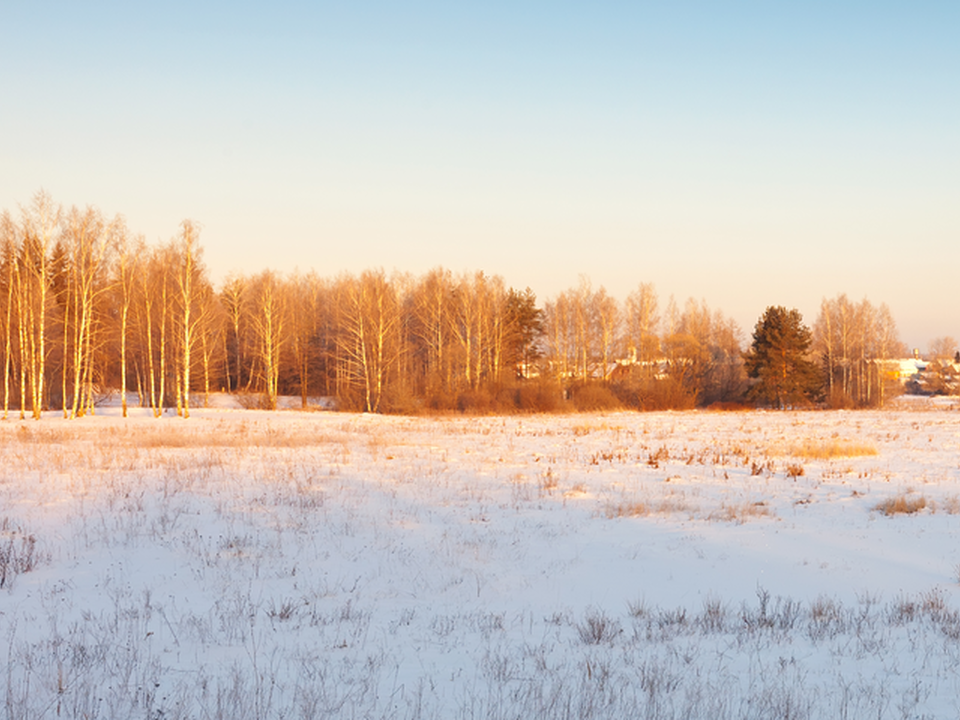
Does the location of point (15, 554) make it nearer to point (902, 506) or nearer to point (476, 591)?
point (476, 591)

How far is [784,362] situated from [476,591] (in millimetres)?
53177

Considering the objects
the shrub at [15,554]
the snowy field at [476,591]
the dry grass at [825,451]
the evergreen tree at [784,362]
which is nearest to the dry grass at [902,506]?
the snowy field at [476,591]

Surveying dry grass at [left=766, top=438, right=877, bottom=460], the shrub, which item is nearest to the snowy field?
the shrub

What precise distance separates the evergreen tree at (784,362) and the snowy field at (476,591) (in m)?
40.7

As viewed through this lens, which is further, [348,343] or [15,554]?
[348,343]

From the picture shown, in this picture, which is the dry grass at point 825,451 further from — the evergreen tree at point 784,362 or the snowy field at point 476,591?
the evergreen tree at point 784,362

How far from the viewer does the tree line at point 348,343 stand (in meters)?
35.6

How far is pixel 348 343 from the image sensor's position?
167 ft

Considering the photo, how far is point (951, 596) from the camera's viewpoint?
705 centimetres

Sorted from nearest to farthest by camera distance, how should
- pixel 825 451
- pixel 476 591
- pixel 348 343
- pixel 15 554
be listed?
pixel 476 591 → pixel 15 554 → pixel 825 451 → pixel 348 343

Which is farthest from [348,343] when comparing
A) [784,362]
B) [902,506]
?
[902,506]

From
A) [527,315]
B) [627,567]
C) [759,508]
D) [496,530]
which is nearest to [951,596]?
[627,567]

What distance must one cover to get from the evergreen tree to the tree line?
0.62 m

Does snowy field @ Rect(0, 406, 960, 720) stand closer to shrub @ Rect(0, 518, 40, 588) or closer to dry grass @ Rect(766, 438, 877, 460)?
shrub @ Rect(0, 518, 40, 588)
